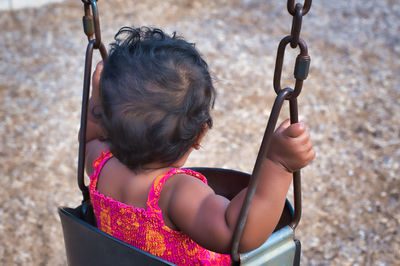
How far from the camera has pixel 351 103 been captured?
267cm

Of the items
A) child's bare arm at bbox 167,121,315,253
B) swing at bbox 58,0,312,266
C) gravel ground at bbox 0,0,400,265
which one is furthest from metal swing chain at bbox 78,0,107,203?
gravel ground at bbox 0,0,400,265

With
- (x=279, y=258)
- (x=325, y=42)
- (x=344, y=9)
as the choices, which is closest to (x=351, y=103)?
(x=325, y=42)

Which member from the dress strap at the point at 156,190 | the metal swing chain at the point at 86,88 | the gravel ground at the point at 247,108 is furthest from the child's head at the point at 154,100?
the gravel ground at the point at 247,108

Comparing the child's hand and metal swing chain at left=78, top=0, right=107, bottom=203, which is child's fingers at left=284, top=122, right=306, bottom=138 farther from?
metal swing chain at left=78, top=0, right=107, bottom=203

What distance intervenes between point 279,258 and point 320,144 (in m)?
1.53

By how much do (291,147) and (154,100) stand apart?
225 millimetres

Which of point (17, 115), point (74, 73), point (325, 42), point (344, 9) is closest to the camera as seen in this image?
point (17, 115)

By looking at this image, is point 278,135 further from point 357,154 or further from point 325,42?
point 325,42

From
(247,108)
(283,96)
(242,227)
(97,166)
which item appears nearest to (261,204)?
(242,227)

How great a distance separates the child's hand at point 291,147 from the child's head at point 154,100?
0.43 feet

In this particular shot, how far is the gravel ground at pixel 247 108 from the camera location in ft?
6.20

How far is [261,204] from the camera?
80 centimetres

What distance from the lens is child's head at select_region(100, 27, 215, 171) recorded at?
818 millimetres

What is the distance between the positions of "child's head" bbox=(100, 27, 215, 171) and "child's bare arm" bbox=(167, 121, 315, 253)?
0.11 meters
